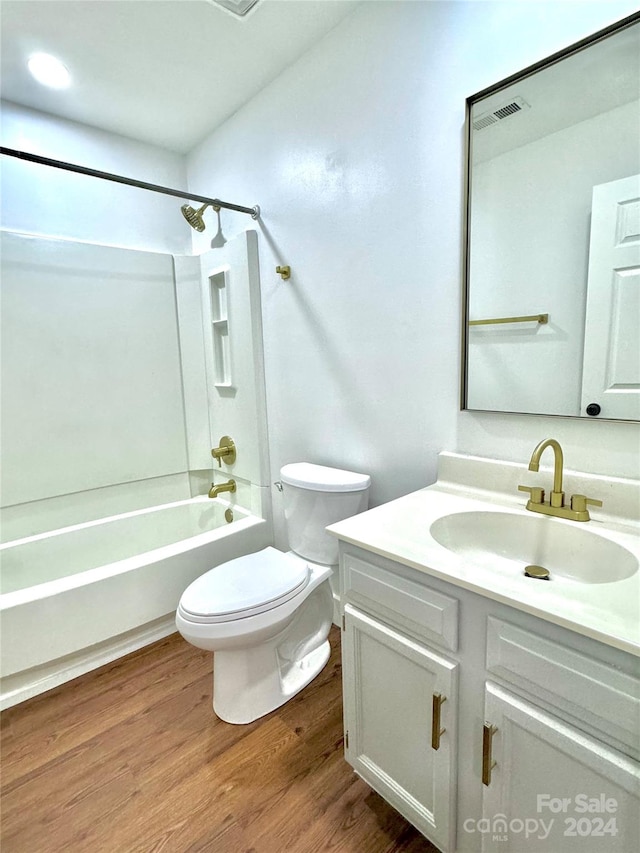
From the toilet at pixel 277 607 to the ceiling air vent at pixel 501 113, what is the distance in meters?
1.21

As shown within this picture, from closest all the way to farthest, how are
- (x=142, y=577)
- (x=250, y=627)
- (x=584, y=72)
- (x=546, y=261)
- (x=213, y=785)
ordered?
(x=584, y=72)
(x=546, y=261)
(x=213, y=785)
(x=250, y=627)
(x=142, y=577)

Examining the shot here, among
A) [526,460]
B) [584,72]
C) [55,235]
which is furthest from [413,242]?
[55,235]

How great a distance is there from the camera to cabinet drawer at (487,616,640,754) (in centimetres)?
67

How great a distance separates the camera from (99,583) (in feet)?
5.82

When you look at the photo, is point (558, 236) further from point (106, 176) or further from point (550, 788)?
point (106, 176)

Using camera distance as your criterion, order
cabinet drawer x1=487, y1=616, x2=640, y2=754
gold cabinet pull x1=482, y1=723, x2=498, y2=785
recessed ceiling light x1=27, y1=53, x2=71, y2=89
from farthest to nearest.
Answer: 1. recessed ceiling light x1=27, y1=53, x2=71, y2=89
2. gold cabinet pull x1=482, y1=723, x2=498, y2=785
3. cabinet drawer x1=487, y1=616, x2=640, y2=754

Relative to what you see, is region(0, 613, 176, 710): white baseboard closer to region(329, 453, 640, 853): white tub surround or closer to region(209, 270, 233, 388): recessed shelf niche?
region(329, 453, 640, 853): white tub surround

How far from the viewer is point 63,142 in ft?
7.21

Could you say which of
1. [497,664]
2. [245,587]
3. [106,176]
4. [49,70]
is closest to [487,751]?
[497,664]

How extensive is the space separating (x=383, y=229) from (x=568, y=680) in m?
1.44

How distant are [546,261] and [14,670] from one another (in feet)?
7.65

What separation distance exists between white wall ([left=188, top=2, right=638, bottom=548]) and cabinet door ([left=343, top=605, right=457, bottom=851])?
0.64 meters

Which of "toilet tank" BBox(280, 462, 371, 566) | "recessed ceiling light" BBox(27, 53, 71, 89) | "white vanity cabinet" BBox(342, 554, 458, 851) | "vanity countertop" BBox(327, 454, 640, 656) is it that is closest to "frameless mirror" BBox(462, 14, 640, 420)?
"vanity countertop" BBox(327, 454, 640, 656)

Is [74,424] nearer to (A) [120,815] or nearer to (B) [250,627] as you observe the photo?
(B) [250,627]
